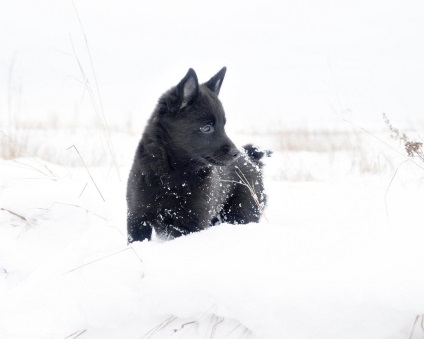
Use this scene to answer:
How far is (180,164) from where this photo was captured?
3.17m

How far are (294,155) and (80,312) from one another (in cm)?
765

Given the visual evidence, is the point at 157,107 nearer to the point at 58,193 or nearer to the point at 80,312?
the point at 58,193

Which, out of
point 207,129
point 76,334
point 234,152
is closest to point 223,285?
point 76,334

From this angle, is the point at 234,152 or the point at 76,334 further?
the point at 234,152

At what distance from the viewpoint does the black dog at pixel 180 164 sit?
2.98 metres

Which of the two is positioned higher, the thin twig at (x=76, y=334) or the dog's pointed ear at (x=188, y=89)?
the dog's pointed ear at (x=188, y=89)

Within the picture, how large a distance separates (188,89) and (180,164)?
1.66 ft

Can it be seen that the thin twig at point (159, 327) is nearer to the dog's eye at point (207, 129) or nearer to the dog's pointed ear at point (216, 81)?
the dog's eye at point (207, 129)

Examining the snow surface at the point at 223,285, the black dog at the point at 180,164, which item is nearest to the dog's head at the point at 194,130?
the black dog at the point at 180,164

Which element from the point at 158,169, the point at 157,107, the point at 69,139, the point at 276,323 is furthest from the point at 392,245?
the point at 69,139

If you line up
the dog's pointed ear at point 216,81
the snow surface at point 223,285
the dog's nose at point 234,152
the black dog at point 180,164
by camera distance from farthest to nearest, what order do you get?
1. the dog's pointed ear at point 216,81
2. the dog's nose at point 234,152
3. the black dog at point 180,164
4. the snow surface at point 223,285

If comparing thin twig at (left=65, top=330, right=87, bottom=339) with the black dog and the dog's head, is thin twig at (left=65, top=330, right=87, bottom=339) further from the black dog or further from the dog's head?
the dog's head

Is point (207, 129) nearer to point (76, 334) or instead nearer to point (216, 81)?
point (216, 81)

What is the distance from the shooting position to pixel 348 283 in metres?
1.80
